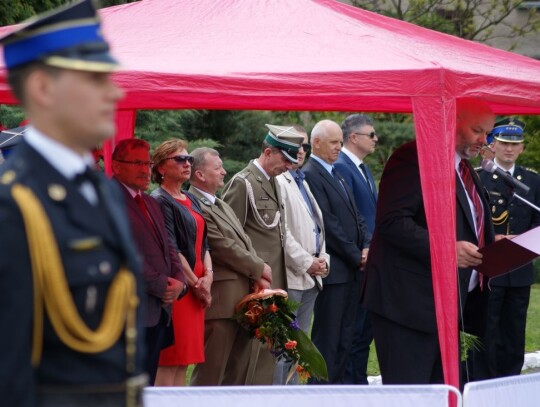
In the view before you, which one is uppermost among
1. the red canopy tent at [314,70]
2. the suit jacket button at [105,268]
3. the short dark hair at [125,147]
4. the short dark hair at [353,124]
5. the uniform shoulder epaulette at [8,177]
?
the uniform shoulder epaulette at [8,177]

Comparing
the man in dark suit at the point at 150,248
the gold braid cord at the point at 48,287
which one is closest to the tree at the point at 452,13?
the man in dark suit at the point at 150,248

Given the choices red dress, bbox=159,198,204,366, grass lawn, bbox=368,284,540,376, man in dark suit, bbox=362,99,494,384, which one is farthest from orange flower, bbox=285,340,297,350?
grass lawn, bbox=368,284,540,376

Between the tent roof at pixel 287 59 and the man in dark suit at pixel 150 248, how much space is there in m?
0.39

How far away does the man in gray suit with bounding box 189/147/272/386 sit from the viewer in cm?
728

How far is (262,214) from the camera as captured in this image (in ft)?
25.8

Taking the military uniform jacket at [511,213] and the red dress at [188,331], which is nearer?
the red dress at [188,331]

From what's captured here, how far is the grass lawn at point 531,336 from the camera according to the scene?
33.6 feet

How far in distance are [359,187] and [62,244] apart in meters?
6.93

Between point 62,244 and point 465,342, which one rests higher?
point 62,244

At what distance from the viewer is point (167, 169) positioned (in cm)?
710

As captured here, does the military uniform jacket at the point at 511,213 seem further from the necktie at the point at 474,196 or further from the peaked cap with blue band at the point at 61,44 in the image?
the peaked cap with blue band at the point at 61,44

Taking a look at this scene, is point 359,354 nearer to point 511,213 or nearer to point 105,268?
point 511,213

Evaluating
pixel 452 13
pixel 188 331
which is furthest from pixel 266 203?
pixel 452 13

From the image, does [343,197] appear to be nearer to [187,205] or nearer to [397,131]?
[187,205]
